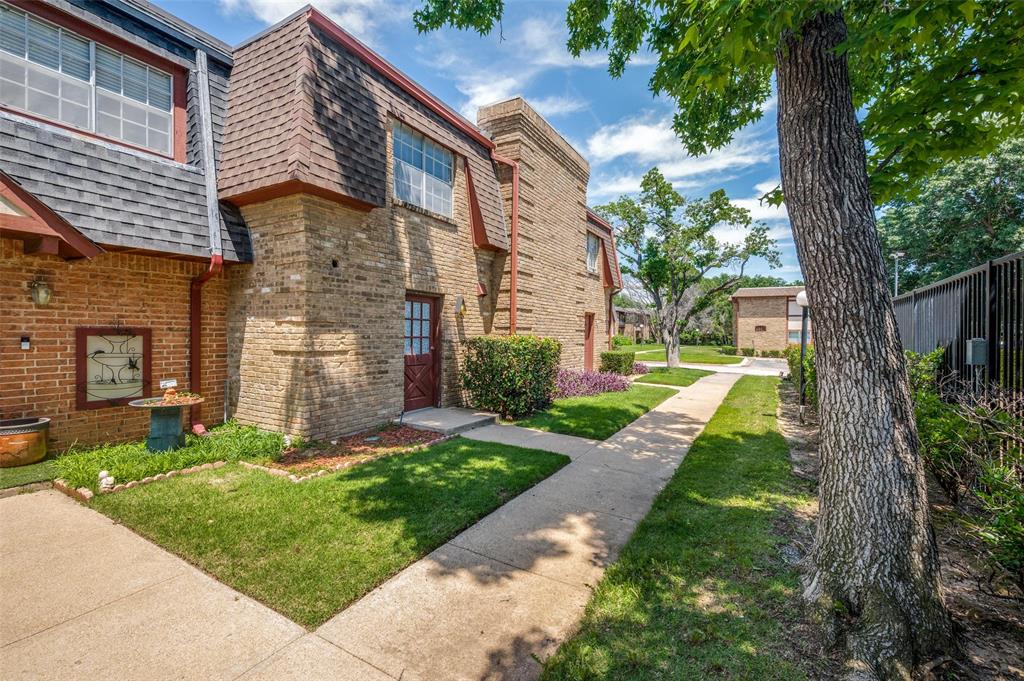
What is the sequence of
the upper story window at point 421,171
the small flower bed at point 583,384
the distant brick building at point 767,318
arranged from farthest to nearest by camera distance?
the distant brick building at point 767,318, the small flower bed at point 583,384, the upper story window at point 421,171

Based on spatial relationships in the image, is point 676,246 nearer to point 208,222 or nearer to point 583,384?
point 583,384

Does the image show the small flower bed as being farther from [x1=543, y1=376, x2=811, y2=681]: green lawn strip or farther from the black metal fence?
the black metal fence

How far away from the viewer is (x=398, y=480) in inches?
198

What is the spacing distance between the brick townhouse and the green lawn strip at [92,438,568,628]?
1.84m

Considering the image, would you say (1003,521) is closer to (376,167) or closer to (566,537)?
(566,537)

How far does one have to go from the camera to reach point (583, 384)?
12.4 m

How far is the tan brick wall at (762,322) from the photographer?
120 ft

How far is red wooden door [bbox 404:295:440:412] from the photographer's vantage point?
8.46 meters

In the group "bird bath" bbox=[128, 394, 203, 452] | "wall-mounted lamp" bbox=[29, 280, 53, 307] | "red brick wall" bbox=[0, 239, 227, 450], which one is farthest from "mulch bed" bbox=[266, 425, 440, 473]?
"wall-mounted lamp" bbox=[29, 280, 53, 307]

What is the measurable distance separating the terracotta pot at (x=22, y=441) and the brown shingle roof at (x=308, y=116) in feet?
12.5

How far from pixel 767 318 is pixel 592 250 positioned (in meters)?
27.7

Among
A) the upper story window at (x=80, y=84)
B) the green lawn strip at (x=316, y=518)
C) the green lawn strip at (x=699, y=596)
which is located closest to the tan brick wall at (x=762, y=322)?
the green lawn strip at (x=699, y=596)

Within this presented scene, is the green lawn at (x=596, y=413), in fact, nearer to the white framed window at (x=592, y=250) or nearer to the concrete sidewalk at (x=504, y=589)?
the concrete sidewalk at (x=504, y=589)

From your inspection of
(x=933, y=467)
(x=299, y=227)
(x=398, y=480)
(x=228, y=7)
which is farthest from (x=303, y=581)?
(x=228, y=7)
